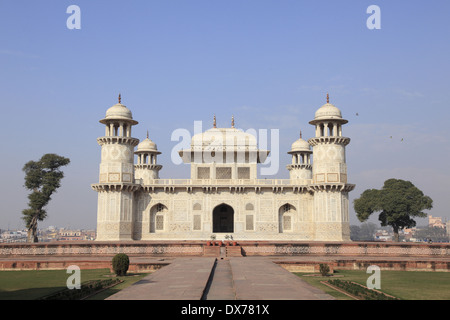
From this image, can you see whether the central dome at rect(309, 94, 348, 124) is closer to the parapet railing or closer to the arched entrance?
the parapet railing

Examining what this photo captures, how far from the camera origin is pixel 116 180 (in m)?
34.9

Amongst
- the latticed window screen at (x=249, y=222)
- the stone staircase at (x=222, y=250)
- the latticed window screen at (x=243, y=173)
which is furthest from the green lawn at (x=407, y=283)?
the latticed window screen at (x=243, y=173)

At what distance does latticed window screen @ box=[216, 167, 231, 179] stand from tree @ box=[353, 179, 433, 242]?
1724cm

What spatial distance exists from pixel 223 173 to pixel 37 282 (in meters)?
24.1

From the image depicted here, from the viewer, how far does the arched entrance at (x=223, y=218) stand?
4056 cm

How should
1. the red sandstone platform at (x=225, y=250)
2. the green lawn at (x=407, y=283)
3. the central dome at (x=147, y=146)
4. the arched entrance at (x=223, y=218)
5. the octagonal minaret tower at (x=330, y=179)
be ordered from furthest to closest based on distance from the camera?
the central dome at (x=147, y=146) → the arched entrance at (x=223, y=218) → the octagonal minaret tower at (x=330, y=179) → the red sandstone platform at (x=225, y=250) → the green lawn at (x=407, y=283)

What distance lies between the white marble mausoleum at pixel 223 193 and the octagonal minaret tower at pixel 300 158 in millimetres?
6051

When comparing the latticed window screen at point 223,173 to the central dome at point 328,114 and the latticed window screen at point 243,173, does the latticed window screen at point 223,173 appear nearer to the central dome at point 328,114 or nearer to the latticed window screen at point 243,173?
the latticed window screen at point 243,173

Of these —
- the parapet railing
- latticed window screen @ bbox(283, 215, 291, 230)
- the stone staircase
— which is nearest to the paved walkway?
the stone staircase

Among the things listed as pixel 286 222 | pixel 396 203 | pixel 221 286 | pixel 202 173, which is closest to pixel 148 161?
pixel 202 173

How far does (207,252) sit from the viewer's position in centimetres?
2661

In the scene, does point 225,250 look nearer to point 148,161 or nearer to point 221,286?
point 221,286

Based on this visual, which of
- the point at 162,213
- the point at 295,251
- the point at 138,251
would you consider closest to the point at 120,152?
the point at 162,213

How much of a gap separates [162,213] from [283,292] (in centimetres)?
2702
